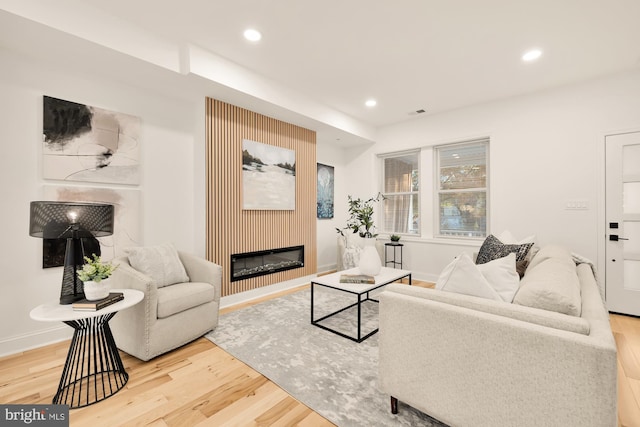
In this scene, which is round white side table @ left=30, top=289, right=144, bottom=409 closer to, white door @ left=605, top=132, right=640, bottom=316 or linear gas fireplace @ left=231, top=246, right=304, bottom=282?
linear gas fireplace @ left=231, top=246, right=304, bottom=282

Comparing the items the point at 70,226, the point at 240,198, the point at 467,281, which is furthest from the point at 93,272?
the point at 467,281

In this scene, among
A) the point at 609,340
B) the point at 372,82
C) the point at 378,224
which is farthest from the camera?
the point at 378,224

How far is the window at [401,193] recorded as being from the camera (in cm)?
508

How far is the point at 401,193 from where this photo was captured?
17.2ft

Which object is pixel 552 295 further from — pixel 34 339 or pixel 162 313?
pixel 34 339

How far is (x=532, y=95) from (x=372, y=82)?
2192mm

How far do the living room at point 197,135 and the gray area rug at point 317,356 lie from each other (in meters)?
1.18

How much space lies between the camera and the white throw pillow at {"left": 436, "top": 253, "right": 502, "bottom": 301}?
146 cm

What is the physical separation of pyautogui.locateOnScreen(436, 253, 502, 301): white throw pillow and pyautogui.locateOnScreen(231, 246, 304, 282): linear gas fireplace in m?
2.69

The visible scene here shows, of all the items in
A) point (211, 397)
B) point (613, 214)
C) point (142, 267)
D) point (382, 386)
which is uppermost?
point (613, 214)

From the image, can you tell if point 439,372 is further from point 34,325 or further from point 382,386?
point 34,325

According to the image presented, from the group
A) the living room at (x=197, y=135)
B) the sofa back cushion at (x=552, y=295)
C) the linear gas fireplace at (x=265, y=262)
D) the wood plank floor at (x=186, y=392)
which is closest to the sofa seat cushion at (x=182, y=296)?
the wood plank floor at (x=186, y=392)

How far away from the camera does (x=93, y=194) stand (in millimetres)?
2730

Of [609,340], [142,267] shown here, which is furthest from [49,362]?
[609,340]
